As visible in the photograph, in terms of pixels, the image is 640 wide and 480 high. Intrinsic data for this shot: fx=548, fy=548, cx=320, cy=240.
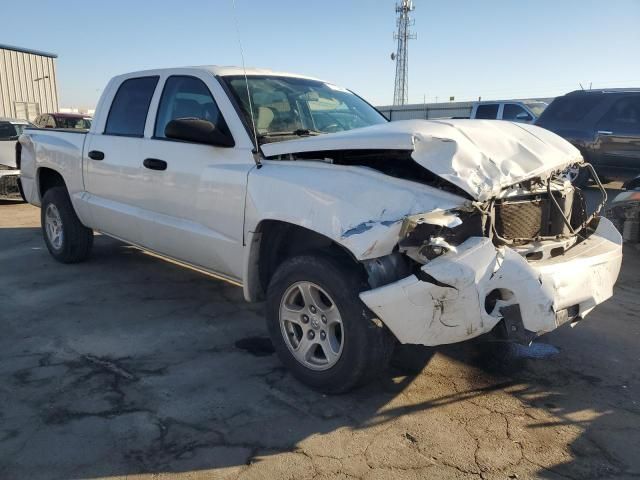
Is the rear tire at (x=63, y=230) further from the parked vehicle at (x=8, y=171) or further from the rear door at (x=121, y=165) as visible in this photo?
the parked vehicle at (x=8, y=171)

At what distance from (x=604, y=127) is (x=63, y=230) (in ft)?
29.1

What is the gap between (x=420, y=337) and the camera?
280 cm

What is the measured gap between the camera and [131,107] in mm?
4934

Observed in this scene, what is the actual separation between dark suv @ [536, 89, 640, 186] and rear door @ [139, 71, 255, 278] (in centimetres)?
720

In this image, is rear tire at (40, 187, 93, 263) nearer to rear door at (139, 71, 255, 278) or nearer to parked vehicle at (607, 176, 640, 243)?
rear door at (139, 71, 255, 278)

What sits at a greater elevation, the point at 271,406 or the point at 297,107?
the point at 297,107

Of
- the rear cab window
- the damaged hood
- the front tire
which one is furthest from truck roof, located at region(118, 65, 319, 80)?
the rear cab window

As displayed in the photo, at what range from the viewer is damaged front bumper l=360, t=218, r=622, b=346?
269cm

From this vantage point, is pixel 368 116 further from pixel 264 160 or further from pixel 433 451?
pixel 433 451

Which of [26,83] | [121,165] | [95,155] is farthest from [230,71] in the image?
[26,83]

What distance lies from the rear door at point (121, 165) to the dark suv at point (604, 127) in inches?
289

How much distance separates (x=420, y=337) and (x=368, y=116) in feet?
8.33

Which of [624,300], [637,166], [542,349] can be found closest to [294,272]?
[542,349]

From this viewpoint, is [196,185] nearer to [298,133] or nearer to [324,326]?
[298,133]
